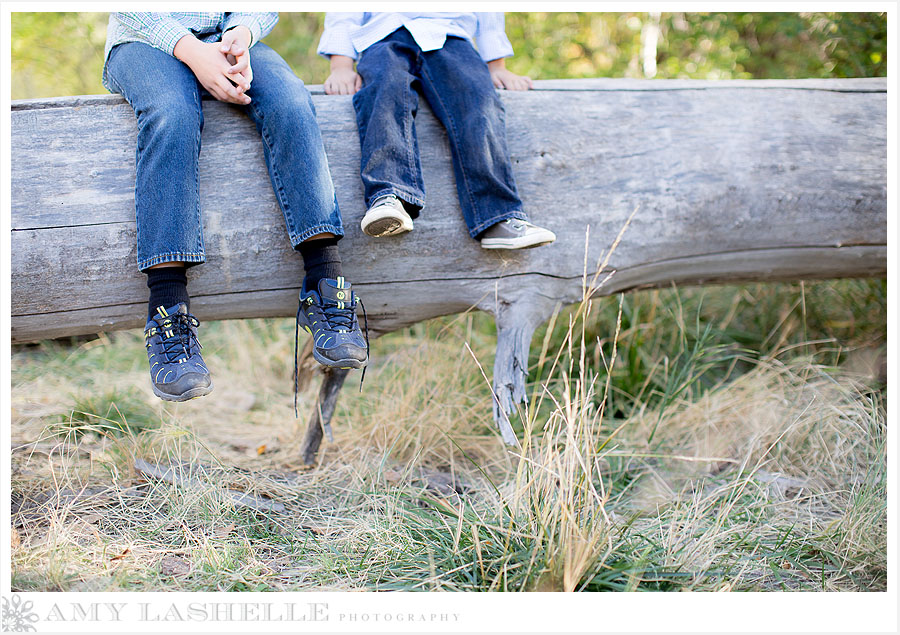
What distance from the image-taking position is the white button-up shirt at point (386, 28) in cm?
232

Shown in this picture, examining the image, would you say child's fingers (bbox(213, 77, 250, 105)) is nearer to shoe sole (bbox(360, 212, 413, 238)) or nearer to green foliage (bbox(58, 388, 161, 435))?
shoe sole (bbox(360, 212, 413, 238))

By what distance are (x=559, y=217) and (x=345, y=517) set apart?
3.92 ft

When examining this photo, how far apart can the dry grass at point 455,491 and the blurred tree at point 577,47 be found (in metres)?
2.11

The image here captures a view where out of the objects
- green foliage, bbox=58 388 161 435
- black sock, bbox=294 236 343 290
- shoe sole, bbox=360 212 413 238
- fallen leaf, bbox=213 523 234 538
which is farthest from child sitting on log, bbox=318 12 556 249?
green foliage, bbox=58 388 161 435

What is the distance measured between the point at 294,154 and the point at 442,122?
0.54 m

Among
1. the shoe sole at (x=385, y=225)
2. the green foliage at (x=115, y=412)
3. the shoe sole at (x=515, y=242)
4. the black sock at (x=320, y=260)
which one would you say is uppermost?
the shoe sole at (x=385, y=225)

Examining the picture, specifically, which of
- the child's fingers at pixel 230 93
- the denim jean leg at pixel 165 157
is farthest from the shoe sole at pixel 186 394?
the child's fingers at pixel 230 93

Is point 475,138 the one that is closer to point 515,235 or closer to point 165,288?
point 515,235

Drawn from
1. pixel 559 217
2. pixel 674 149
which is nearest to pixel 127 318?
pixel 559 217

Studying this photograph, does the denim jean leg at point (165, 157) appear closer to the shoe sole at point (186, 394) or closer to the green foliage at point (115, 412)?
the shoe sole at point (186, 394)

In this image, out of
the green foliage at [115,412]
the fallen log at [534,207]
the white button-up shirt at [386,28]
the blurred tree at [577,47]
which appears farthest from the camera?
the blurred tree at [577,47]

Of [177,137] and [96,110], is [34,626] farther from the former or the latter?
[96,110]

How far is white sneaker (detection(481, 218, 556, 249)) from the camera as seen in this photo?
208 cm

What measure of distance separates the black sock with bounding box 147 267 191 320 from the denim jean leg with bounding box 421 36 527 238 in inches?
34.8
